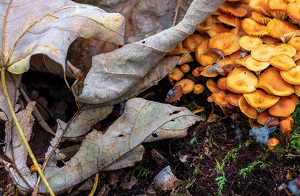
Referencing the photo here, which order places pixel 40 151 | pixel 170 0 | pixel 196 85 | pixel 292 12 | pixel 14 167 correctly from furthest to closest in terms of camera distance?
pixel 170 0 < pixel 196 85 < pixel 40 151 < pixel 292 12 < pixel 14 167

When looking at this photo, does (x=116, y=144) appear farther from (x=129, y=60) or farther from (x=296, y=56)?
(x=296, y=56)

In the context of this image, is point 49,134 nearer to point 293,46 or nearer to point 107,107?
point 107,107

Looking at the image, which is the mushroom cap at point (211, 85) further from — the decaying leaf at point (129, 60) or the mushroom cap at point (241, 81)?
the decaying leaf at point (129, 60)

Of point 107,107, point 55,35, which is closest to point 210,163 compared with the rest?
point 107,107

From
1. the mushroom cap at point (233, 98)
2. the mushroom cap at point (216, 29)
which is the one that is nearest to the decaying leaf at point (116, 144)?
the mushroom cap at point (233, 98)

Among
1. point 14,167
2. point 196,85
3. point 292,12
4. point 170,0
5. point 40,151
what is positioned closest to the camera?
point 14,167

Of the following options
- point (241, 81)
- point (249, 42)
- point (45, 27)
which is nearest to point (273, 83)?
point (241, 81)
